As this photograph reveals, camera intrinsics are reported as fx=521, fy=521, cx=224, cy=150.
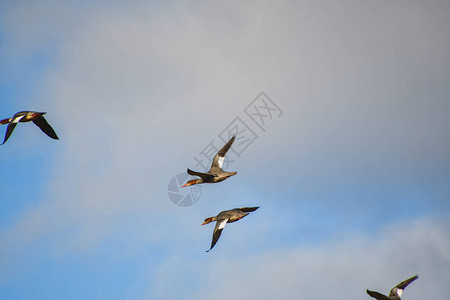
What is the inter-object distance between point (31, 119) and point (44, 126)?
1106 millimetres

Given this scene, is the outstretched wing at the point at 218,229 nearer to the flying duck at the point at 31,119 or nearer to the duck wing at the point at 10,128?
the flying duck at the point at 31,119

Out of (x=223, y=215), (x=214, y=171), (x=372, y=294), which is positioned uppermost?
(x=214, y=171)

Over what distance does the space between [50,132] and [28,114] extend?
6.86ft

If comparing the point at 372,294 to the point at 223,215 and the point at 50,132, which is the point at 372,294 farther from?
the point at 50,132

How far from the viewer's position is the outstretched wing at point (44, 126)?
40.2 m

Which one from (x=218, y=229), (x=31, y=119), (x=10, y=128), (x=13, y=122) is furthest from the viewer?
(x=218, y=229)

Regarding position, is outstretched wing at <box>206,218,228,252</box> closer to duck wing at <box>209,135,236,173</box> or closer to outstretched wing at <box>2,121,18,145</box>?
duck wing at <box>209,135,236,173</box>

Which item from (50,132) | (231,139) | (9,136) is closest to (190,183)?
(231,139)

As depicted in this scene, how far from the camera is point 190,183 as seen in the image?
42.6 m

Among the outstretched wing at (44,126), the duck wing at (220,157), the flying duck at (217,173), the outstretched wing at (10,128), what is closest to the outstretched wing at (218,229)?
the flying duck at (217,173)

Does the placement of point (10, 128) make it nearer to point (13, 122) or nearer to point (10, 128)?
point (10, 128)

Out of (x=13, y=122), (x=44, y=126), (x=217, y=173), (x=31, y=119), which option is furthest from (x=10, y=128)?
(x=217, y=173)

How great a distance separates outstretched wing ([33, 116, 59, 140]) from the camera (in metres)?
40.2

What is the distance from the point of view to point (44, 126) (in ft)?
132
